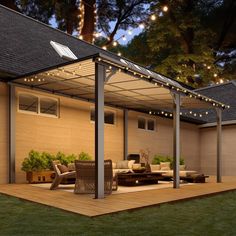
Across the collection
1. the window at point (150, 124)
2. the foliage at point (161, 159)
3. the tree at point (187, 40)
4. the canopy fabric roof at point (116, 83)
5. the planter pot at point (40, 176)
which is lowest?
the planter pot at point (40, 176)

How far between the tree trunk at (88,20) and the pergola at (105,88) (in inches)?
519

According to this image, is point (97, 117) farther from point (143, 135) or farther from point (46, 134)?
point (143, 135)

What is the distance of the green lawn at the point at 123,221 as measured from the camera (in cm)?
544

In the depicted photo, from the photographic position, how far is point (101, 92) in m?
8.45

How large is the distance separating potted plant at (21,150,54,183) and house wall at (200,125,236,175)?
9.89m

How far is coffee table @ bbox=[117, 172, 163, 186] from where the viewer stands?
10.9 meters

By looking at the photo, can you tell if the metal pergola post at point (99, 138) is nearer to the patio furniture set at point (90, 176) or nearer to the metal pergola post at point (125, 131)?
the patio furniture set at point (90, 176)

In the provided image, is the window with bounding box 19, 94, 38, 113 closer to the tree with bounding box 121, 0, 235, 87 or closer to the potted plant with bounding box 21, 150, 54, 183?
the potted plant with bounding box 21, 150, 54, 183

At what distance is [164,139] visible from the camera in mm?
18156

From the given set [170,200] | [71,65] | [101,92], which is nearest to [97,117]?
[101,92]

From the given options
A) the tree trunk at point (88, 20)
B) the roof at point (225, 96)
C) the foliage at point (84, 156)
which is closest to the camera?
the foliage at point (84, 156)

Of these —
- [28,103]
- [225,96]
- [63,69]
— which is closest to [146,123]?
[225,96]

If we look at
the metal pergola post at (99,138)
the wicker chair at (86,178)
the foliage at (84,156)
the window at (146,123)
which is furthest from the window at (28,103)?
the window at (146,123)

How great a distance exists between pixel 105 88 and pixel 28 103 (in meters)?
2.45
